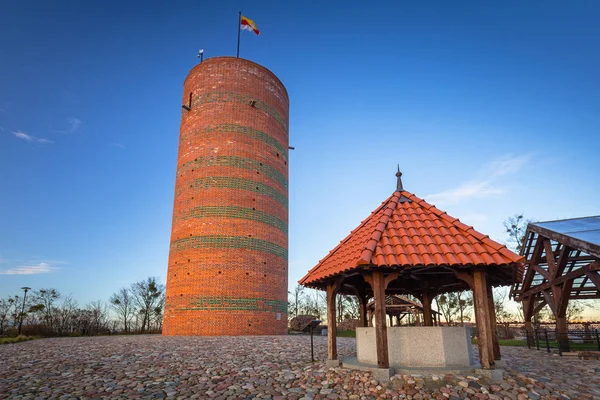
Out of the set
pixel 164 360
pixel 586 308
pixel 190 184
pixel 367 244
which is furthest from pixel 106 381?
pixel 586 308

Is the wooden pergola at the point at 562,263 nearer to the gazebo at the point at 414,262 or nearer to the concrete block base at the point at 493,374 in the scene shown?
the gazebo at the point at 414,262

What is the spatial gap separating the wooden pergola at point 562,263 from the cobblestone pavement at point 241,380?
2649 mm

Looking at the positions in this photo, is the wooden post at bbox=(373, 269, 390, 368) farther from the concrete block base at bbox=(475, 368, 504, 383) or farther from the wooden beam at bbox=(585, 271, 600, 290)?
the wooden beam at bbox=(585, 271, 600, 290)

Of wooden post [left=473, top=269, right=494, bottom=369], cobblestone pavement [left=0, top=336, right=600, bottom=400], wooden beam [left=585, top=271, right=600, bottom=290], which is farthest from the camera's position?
wooden beam [left=585, top=271, right=600, bottom=290]

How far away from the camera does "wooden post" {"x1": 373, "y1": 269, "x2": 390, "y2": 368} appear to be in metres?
7.27

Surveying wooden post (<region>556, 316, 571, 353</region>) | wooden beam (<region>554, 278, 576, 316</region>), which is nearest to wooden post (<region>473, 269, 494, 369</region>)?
wooden beam (<region>554, 278, 576, 316</region>)

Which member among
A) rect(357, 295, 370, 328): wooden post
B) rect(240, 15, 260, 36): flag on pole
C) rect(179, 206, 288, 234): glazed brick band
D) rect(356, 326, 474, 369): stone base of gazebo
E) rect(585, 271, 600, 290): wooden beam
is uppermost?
rect(240, 15, 260, 36): flag on pole

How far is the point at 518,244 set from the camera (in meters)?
29.1

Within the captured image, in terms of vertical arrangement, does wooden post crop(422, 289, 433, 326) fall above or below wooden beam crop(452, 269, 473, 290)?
below

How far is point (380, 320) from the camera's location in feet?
24.1

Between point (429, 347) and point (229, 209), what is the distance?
14188mm

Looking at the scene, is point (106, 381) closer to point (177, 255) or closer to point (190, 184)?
point (177, 255)

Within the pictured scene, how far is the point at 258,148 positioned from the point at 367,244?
598 inches

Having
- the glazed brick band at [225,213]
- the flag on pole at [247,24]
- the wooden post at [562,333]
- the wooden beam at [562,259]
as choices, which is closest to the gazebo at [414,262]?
the wooden beam at [562,259]
